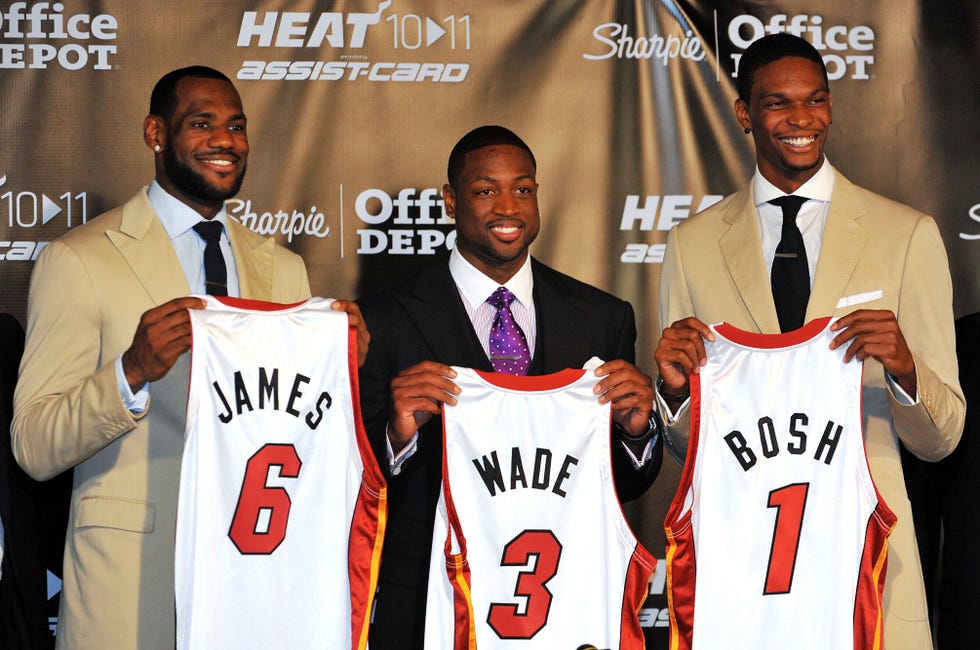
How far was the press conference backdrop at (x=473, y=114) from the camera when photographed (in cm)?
422

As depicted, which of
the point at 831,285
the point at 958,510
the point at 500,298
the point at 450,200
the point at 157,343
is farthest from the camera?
the point at 958,510

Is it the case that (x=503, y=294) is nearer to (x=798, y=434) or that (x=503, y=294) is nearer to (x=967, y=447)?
(x=798, y=434)

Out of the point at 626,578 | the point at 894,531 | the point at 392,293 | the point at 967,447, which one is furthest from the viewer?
the point at 967,447

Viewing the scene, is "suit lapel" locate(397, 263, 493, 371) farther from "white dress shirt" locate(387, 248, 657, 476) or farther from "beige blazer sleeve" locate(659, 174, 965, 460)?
"beige blazer sleeve" locate(659, 174, 965, 460)

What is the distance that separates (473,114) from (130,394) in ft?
6.02

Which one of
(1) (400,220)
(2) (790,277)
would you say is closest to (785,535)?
(2) (790,277)

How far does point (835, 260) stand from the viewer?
3.25 meters

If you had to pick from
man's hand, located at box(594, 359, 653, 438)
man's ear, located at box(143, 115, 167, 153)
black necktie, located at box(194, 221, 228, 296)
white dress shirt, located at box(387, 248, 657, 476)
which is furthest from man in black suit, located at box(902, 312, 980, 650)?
man's ear, located at box(143, 115, 167, 153)

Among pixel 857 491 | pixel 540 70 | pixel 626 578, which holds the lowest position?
pixel 626 578

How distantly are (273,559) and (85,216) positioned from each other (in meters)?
1.80

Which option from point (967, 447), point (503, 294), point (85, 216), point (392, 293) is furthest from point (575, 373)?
point (85, 216)

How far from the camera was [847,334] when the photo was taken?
2.96 meters

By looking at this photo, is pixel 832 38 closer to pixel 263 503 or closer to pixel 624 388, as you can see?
pixel 624 388

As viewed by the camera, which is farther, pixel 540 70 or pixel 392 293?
pixel 540 70
